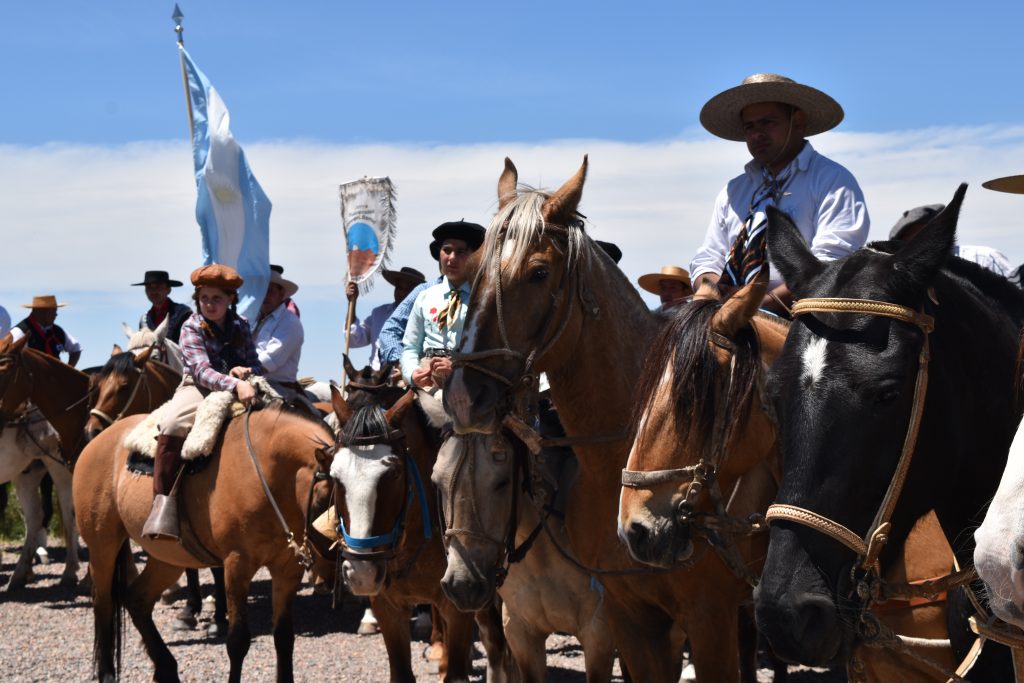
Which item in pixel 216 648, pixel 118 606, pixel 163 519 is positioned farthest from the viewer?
pixel 216 648

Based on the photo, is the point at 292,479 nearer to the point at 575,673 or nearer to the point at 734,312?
the point at 575,673

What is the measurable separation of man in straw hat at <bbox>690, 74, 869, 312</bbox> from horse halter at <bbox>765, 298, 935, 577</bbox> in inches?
81.0

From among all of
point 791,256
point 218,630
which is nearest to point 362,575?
point 791,256

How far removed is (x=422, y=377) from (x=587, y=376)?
75.8 inches

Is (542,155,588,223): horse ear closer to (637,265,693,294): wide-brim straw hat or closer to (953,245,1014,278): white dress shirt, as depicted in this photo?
(953,245,1014,278): white dress shirt

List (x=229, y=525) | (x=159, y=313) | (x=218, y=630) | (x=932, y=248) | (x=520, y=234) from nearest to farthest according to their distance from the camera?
1. (x=932, y=248)
2. (x=520, y=234)
3. (x=229, y=525)
4. (x=218, y=630)
5. (x=159, y=313)

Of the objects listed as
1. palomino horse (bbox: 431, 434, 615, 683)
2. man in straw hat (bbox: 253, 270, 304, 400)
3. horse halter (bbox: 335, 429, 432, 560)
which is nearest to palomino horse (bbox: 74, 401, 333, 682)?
horse halter (bbox: 335, 429, 432, 560)

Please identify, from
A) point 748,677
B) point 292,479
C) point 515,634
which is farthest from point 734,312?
point 292,479

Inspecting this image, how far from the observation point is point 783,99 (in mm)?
5199

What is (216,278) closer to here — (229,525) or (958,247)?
(229,525)

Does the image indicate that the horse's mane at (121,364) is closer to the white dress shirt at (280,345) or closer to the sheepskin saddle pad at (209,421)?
the white dress shirt at (280,345)

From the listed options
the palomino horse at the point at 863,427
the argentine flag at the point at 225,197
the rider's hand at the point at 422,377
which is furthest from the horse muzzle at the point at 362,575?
the argentine flag at the point at 225,197

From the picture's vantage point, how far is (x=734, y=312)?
4016 mm

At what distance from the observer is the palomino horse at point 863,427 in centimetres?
269
